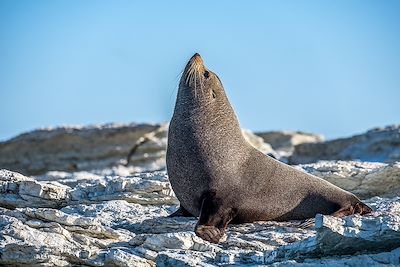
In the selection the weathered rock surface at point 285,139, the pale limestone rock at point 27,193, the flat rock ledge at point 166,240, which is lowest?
the flat rock ledge at point 166,240

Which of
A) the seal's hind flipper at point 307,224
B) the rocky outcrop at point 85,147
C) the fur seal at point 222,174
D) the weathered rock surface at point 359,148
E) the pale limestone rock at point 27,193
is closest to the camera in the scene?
the seal's hind flipper at point 307,224

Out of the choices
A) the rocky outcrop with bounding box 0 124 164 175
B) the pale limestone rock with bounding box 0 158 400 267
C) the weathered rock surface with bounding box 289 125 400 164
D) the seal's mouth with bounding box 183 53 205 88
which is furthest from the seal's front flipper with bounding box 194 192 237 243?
the rocky outcrop with bounding box 0 124 164 175

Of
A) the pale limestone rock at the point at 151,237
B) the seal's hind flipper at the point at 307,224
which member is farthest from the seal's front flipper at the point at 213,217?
the seal's hind flipper at the point at 307,224

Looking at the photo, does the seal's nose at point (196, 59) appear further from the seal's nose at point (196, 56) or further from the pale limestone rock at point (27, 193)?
the pale limestone rock at point (27, 193)

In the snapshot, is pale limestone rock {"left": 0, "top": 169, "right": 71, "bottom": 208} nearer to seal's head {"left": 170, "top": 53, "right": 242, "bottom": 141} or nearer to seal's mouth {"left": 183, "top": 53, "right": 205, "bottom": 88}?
seal's head {"left": 170, "top": 53, "right": 242, "bottom": 141}

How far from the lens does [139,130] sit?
2380 cm

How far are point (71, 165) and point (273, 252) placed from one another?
1551 cm

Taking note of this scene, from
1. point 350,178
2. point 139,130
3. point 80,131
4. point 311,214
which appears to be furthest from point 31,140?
point 311,214

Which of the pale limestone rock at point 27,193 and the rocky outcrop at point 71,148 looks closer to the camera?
the pale limestone rock at point 27,193

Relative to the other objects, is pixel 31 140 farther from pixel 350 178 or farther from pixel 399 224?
pixel 399 224

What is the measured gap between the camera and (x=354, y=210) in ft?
36.2

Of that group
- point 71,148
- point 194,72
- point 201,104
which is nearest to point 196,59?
point 194,72

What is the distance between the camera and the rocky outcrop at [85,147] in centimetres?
2330

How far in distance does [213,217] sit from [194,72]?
2.03 m
